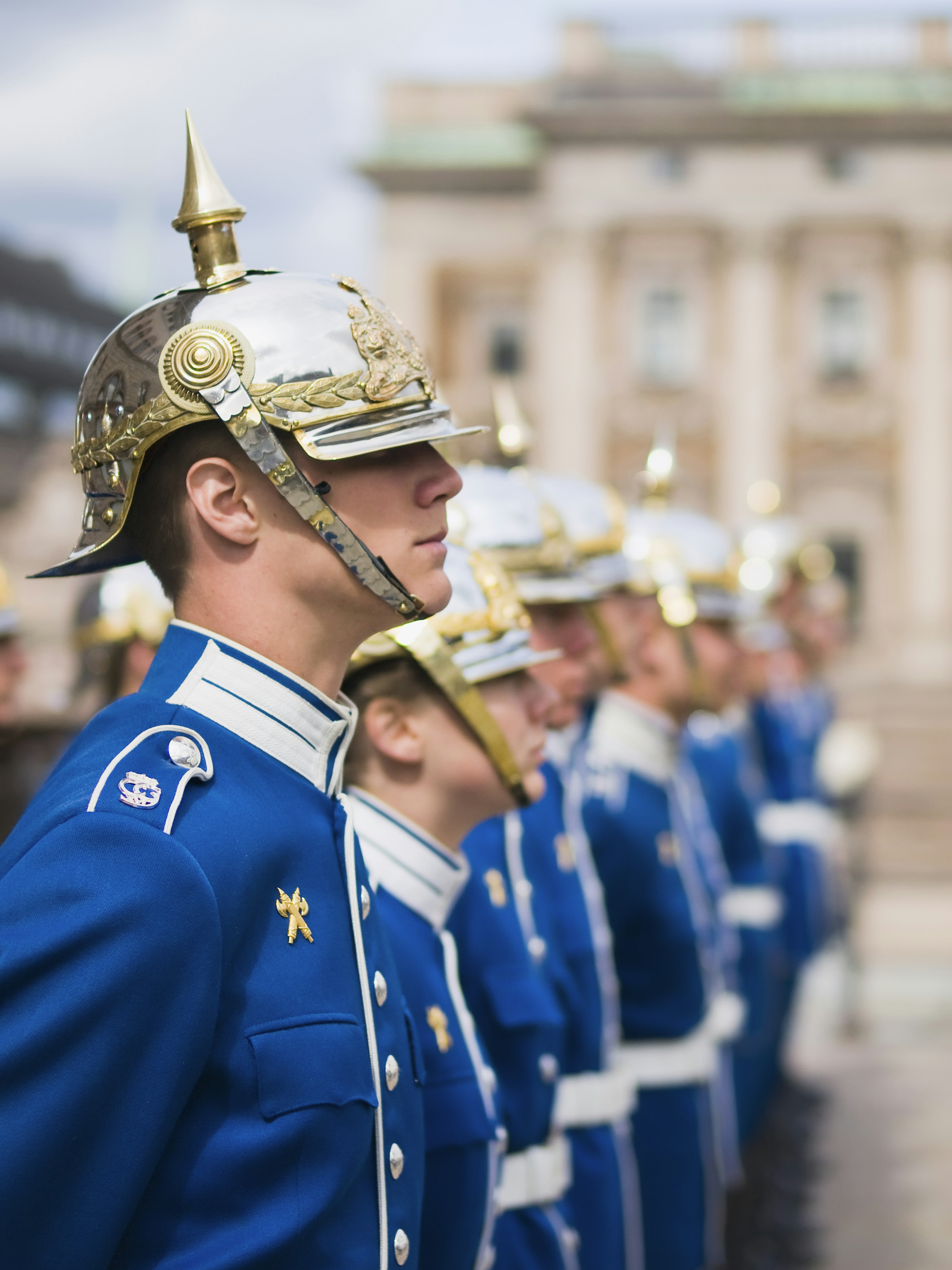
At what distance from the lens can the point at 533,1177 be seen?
3037mm

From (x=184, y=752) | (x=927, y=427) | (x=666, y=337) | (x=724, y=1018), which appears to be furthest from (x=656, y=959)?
(x=666, y=337)

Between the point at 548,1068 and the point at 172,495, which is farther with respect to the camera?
the point at 548,1068

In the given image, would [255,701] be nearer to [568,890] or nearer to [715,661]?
[568,890]

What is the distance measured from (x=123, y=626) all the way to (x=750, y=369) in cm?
3107

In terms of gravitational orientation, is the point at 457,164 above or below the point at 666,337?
above

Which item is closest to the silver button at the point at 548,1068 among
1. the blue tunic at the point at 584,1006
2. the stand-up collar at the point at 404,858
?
the blue tunic at the point at 584,1006

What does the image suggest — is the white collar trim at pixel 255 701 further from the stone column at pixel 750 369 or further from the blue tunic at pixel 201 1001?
the stone column at pixel 750 369

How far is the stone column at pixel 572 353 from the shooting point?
114ft

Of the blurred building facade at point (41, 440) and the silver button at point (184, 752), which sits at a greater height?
the silver button at point (184, 752)

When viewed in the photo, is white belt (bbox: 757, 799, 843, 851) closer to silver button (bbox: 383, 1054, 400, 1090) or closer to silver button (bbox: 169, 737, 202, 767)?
silver button (bbox: 383, 1054, 400, 1090)

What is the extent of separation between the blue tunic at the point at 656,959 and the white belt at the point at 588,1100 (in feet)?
2.06

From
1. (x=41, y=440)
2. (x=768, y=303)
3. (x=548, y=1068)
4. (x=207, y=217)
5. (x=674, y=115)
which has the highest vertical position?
(x=674, y=115)

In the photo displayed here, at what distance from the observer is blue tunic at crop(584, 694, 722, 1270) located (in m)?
4.32

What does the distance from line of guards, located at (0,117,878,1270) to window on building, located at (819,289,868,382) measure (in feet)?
102
